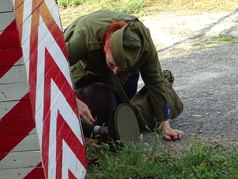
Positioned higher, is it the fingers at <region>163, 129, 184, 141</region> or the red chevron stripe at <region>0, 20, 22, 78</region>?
the red chevron stripe at <region>0, 20, 22, 78</region>

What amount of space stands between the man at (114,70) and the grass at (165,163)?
0.37 metres

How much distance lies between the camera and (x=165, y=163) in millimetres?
3766

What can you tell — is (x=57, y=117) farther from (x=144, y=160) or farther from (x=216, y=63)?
(x=216, y=63)

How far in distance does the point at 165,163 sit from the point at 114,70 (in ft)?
2.39

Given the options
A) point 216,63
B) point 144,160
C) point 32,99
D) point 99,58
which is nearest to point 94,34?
point 99,58

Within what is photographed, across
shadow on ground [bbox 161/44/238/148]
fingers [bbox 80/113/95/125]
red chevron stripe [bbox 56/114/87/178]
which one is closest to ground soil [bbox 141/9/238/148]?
shadow on ground [bbox 161/44/238/148]

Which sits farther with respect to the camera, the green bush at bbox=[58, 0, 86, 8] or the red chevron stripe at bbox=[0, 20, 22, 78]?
the green bush at bbox=[58, 0, 86, 8]

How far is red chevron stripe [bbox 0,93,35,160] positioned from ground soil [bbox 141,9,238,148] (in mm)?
1760

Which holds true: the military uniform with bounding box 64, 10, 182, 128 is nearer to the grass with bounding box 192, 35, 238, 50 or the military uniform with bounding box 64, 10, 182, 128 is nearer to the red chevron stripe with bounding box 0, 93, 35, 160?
the red chevron stripe with bounding box 0, 93, 35, 160

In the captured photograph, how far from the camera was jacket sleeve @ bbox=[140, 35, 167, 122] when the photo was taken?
13.9 ft

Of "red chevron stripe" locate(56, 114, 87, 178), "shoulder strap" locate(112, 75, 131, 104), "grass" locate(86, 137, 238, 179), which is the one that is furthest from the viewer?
"shoulder strap" locate(112, 75, 131, 104)

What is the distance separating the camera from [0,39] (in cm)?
250

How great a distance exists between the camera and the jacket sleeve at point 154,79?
422 centimetres

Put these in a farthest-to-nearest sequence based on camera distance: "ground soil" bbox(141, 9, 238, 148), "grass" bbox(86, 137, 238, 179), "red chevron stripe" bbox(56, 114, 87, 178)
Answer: "ground soil" bbox(141, 9, 238, 148), "grass" bbox(86, 137, 238, 179), "red chevron stripe" bbox(56, 114, 87, 178)
